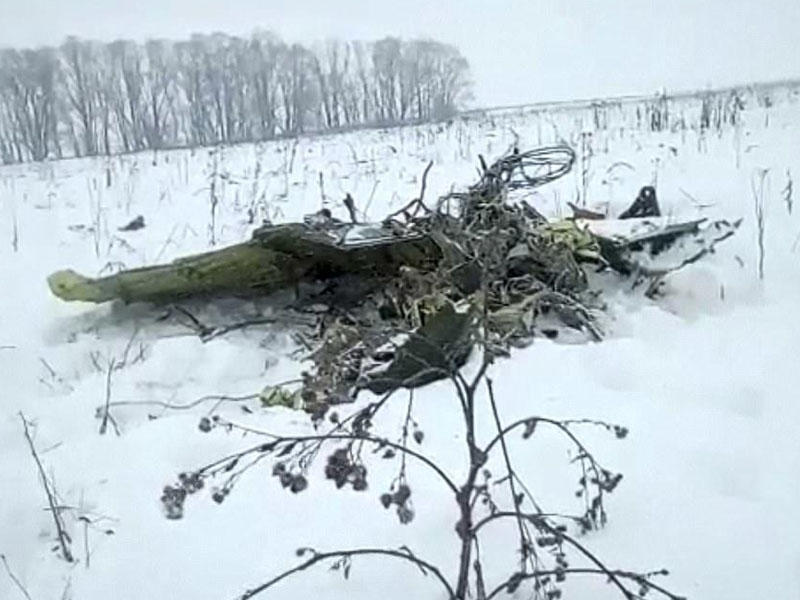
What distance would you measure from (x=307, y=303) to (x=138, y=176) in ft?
11.8

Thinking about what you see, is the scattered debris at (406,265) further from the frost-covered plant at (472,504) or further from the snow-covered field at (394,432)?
the frost-covered plant at (472,504)

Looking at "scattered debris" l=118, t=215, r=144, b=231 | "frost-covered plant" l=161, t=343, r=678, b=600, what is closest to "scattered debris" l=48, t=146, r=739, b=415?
"frost-covered plant" l=161, t=343, r=678, b=600

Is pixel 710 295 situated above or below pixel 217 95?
below

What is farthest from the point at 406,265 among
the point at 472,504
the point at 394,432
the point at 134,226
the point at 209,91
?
the point at 209,91

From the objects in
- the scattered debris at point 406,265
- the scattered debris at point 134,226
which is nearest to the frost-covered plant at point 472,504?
the scattered debris at point 406,265

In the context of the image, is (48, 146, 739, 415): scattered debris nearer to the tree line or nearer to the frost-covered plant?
the frost-covered plant

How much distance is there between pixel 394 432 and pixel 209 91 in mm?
10044

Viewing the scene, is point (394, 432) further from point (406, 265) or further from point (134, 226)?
point (134, 226)

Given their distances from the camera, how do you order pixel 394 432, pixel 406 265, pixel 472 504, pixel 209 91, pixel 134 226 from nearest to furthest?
pixel 472 504 < pixel 394 432 < pixel 406 265 < pixel 134 226 < pixel 209 91

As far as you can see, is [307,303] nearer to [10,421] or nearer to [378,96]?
[10,421]

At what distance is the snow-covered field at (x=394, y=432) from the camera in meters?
1.07

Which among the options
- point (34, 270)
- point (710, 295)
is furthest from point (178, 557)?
point (34, 270)

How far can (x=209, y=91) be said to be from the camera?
10.7 meters

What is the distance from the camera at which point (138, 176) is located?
211 inches
